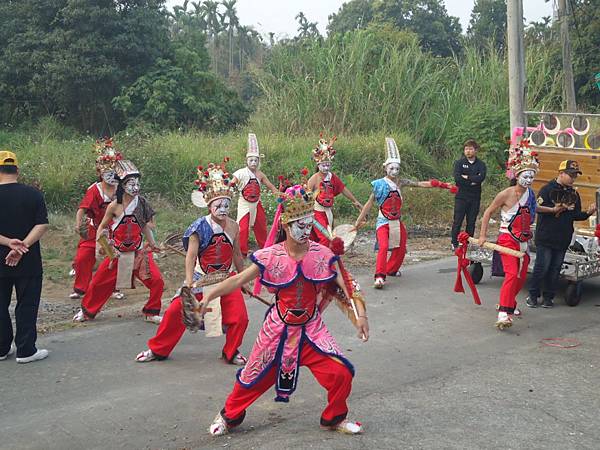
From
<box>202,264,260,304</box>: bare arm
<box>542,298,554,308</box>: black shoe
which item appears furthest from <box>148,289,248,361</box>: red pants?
<box>542,298,554,308</box>: black shoe

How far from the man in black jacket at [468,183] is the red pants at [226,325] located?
662 centimetres

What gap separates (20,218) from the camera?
7023 mm

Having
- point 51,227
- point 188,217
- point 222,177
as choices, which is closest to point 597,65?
point 188,217

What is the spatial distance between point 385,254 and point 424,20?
140ft

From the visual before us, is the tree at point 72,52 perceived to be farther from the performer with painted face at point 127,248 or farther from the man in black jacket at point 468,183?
the performer with painted face at point 127,248

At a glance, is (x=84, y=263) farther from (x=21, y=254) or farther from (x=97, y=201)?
(x=21, y=254)

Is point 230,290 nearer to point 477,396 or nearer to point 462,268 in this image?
point 477,396

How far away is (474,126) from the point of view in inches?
728

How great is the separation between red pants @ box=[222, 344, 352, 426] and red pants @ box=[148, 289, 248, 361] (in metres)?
1.59

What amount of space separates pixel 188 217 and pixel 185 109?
1176 cm

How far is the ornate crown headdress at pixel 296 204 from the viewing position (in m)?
5.38

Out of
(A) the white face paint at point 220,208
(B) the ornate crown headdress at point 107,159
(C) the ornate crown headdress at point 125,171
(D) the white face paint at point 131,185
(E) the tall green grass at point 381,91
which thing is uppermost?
(E) the tall green grass at point 381,91

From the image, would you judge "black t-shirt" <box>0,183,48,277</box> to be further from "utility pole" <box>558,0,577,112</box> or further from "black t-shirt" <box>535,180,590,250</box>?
"utility pole" <box>558,0,577,112</box>

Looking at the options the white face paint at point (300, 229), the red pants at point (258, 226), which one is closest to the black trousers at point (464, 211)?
the red pants at point (258, 226)
